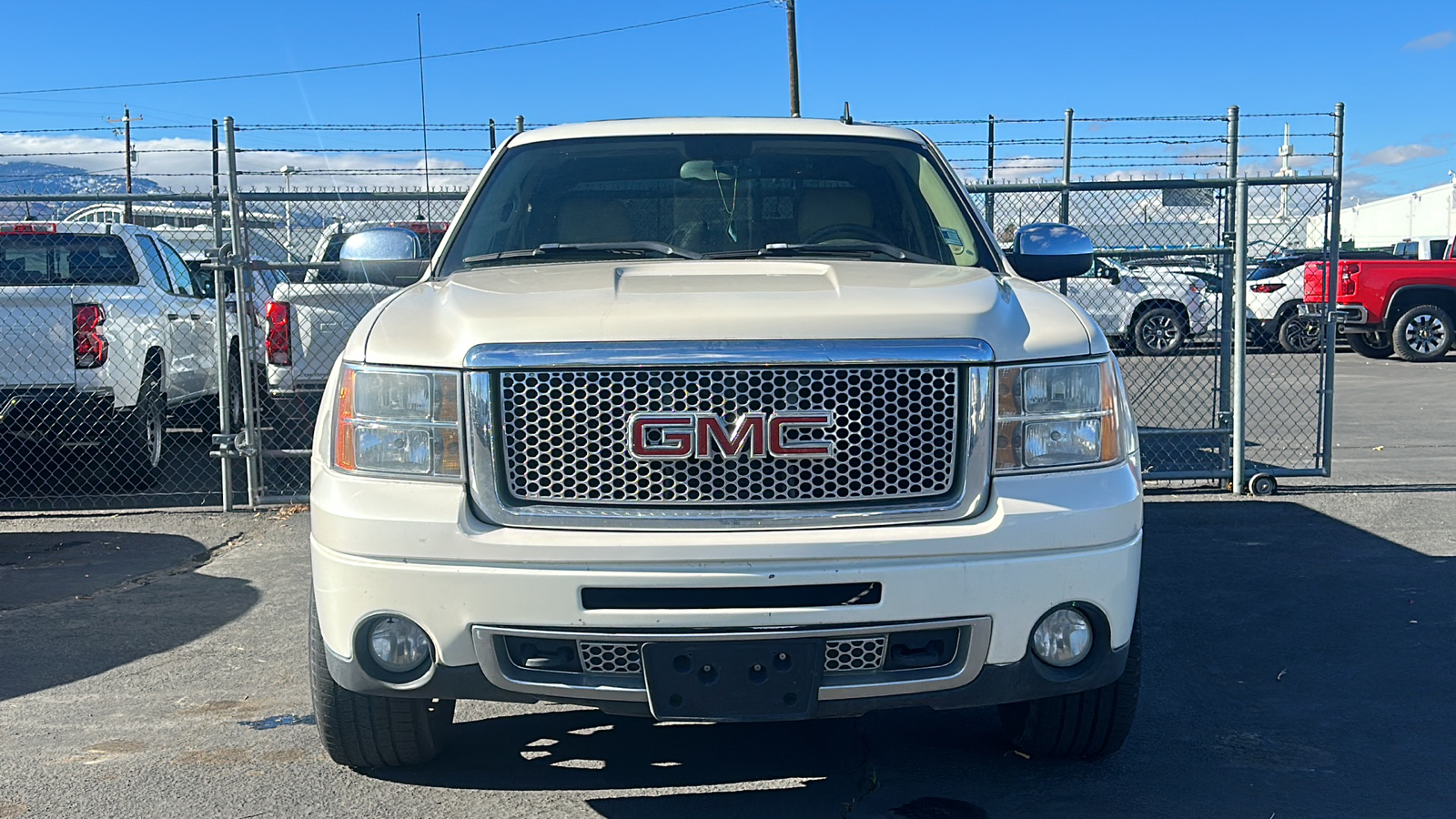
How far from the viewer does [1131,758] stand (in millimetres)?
3877

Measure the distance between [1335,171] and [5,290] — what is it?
763 centimetres

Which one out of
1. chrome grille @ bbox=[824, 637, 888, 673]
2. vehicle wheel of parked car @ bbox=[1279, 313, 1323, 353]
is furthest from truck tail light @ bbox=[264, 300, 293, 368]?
vehicle wheel of parked car @ bbox=[1279, 313, 1323, 353]

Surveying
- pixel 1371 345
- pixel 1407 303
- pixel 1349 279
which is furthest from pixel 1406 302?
pixel 1371 345

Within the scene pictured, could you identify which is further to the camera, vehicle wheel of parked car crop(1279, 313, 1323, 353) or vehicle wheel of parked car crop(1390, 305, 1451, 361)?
vehicle wheel of parked car crop(1390, 305, 1451, 361)

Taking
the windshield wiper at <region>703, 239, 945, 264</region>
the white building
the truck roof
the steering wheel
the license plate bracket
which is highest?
the white building

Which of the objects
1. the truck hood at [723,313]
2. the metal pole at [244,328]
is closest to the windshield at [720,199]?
the truck hood at [723,313]

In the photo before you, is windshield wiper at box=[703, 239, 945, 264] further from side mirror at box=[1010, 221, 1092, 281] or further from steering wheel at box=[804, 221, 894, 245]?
side mirror at box=[1010, 221, 1092, 281]

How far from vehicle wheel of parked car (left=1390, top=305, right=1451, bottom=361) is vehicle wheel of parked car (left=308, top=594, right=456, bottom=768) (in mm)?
17897

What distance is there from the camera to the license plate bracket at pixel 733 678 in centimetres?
307

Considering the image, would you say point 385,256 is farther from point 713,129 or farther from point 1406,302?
point 1406,302

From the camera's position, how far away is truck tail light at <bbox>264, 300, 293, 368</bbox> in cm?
977

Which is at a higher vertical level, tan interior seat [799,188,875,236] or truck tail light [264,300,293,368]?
tan interior seat [799,188,875,236]

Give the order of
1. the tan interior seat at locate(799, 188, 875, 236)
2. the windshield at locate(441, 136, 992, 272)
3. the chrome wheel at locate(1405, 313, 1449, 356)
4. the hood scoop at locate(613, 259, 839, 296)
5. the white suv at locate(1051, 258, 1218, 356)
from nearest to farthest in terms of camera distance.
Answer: the hood scoop at locate(613, 259, 839, 296), the windshield at locate(441, 136, 992, 272), the tan interior seat at locate(799, 188, 875, 236), the white suv at locate(1051, 258, 1218, 356), the chrome wheel at locate(1405, 313, 1449, 356)

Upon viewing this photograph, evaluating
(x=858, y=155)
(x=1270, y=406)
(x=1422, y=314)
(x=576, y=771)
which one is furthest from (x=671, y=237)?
(x=1422, y=314)
